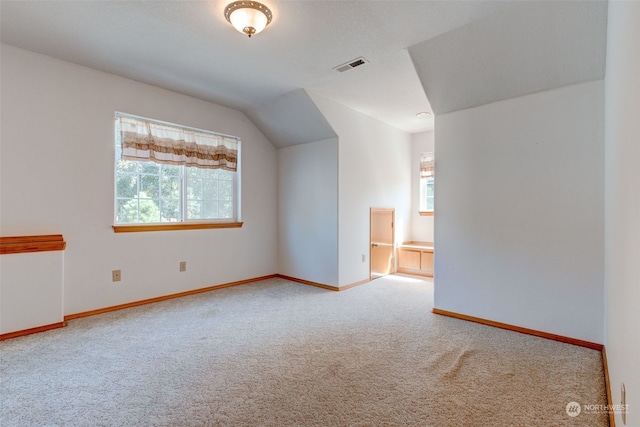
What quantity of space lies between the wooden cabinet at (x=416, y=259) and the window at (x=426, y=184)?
2.11 feet

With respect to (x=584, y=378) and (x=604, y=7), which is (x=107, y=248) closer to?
(x=584, y=378)

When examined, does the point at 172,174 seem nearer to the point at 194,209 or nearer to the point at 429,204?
the point at 194,209

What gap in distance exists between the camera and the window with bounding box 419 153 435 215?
5.49 metres

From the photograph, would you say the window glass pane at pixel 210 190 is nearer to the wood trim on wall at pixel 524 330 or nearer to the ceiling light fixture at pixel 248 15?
the ceiling light fixture at pixel 248 15

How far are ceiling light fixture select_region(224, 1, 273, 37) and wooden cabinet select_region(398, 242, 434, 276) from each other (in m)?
4.01

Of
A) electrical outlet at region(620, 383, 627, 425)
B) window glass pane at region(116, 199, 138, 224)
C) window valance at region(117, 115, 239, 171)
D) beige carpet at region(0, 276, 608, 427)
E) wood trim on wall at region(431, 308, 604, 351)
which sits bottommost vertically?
beige carpet at region(0, 276, 608, 427)

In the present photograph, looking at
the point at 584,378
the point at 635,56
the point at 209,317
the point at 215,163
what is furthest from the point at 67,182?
the point at 584,378

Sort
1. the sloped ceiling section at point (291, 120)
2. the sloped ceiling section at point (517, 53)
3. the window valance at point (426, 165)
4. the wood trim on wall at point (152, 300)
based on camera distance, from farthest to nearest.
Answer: the window valance at point (426, 165) → the sloped ceiling section at point (291, 120) → the wood trim on wall at point (152, 300) → the sloped ceiling section at point (517, 53)

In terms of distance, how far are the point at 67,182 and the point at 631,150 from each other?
4058mm

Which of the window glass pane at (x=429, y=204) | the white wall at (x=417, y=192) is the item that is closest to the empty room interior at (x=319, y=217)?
the white wall at (x=417, y=192)

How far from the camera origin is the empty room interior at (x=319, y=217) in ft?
5.64

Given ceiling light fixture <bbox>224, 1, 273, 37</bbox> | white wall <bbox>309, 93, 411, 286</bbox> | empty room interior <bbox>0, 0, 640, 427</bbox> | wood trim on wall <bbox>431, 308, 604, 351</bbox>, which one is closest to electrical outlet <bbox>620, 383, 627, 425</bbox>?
empty room interior <bbox>0, 0, 640, 427</bbox>

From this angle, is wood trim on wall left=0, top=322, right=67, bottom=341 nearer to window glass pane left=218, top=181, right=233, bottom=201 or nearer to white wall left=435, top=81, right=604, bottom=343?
window glass pane left=218, top=181, right=233, bottom=201

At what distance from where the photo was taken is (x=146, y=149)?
3465mm
